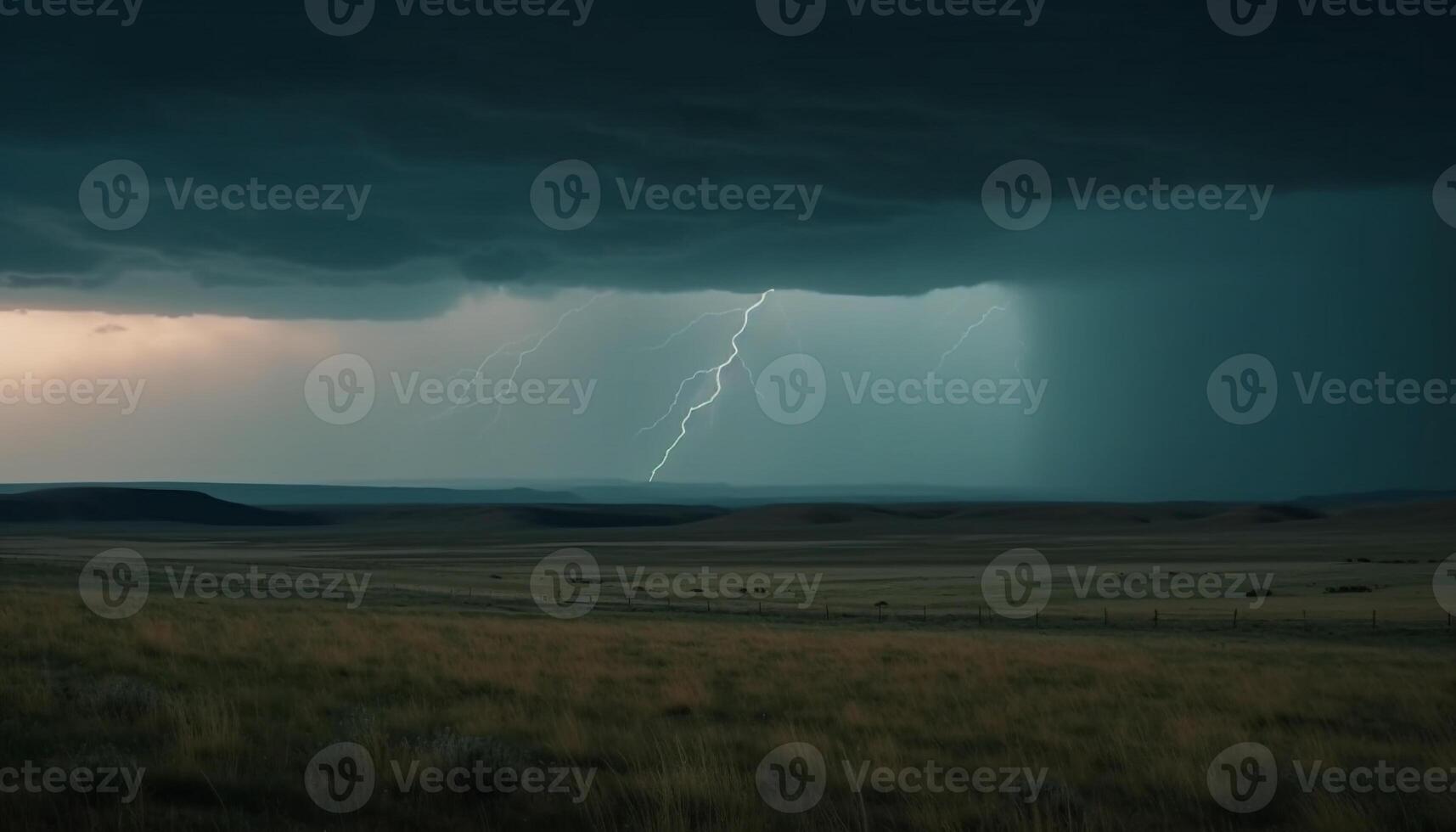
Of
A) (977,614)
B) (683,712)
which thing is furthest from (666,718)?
(977,614)

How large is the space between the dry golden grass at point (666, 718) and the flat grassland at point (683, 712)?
5 cm

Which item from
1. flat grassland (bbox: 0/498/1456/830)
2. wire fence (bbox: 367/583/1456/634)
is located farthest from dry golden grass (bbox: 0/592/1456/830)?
wire fence (bbox: 367/583/1456/634)

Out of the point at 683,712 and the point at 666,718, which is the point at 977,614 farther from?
the point at 666,718

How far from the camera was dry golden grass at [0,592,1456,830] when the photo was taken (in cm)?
880

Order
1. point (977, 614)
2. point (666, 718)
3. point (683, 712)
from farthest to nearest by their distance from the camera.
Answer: point (977, 614) → point (683, 712) → point (666, 718)

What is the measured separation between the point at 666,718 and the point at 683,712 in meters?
0.81

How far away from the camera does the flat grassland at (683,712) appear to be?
885 centimetres

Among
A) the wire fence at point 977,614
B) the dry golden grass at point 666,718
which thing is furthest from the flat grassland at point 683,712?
the wire fence at point 977,614

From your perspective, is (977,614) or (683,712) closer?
(683,712)

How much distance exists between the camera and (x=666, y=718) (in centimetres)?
1336

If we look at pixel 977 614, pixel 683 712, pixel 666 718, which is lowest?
pixel 666 718

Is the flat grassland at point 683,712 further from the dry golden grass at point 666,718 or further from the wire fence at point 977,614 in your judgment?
the wire fence at point 977,614

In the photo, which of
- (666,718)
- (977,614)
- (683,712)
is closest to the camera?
(666,718)

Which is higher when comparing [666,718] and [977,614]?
[977,614]
